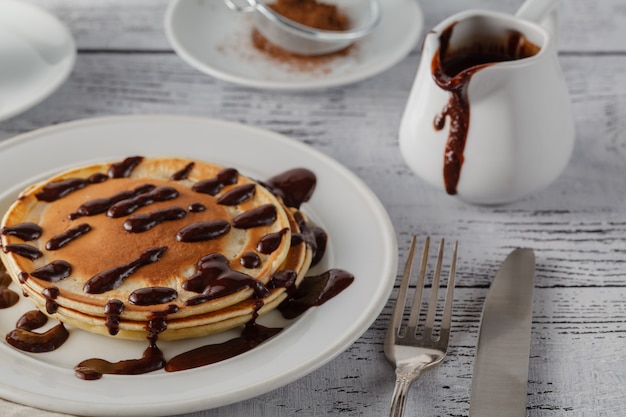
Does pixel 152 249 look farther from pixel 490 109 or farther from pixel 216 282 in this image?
pixel 490 109

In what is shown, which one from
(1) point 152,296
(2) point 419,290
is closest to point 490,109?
(2) point 419,290

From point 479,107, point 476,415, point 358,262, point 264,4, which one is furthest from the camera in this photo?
point 264,4

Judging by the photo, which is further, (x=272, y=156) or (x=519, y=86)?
(x=272, y=156)

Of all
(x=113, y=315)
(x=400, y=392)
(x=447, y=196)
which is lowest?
(x=447, y=196)

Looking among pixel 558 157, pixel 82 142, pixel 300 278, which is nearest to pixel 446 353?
pixel 300 278

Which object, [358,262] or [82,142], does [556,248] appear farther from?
[82,142]

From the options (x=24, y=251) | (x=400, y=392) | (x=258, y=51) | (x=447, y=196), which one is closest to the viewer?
(x=400, y=392)

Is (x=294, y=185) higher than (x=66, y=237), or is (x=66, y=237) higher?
(x=66, y=237)
